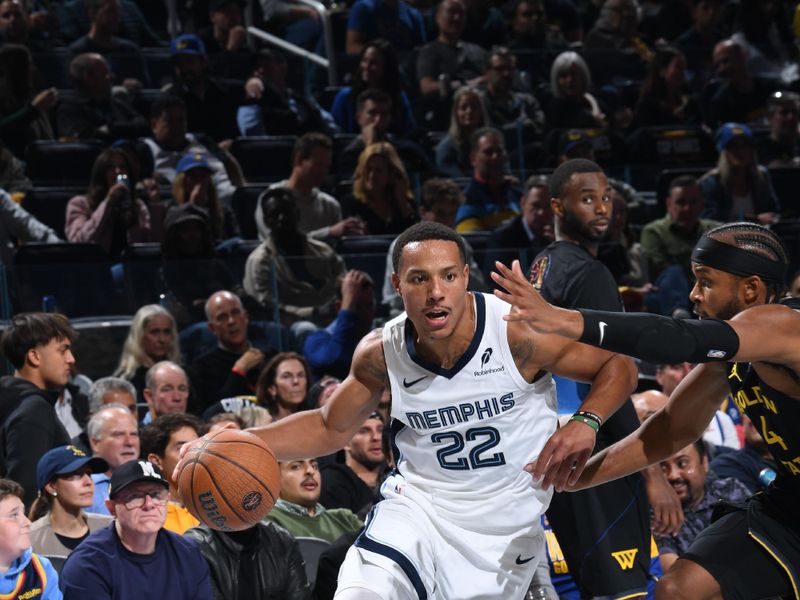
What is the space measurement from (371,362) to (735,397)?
55.7 inches

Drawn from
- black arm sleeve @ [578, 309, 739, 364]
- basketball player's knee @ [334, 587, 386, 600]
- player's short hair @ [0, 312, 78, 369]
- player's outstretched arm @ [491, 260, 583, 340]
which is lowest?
player's short hair @ [0, 312, 78, 369]

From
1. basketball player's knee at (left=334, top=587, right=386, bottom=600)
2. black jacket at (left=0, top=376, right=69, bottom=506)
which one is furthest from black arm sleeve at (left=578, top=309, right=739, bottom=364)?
black jacket at (left=0, top=376, right=69, bottom=506)

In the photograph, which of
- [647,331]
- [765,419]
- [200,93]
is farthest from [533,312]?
[200,93]

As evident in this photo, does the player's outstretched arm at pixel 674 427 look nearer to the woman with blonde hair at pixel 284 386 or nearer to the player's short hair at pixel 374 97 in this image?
the woman with blonde hair at pixel 284 386

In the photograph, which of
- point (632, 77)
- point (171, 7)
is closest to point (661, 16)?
point (632, 77)

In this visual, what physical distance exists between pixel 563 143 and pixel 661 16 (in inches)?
199

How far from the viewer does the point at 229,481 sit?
484 cm

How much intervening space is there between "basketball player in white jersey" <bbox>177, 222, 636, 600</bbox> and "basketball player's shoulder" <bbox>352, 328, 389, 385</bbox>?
0.07 meters

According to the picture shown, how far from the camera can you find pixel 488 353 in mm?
4812

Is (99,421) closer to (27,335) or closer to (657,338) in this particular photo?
(27,335)

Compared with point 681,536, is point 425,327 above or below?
above

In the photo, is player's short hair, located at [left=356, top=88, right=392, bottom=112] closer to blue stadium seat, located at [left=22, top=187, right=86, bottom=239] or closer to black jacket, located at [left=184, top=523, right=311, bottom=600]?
blue stadium seat, located at [left=22, top=187, right=86, bottom=239]

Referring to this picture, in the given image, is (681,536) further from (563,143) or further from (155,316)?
(563,143)

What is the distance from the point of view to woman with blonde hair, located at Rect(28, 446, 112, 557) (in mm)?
6492
